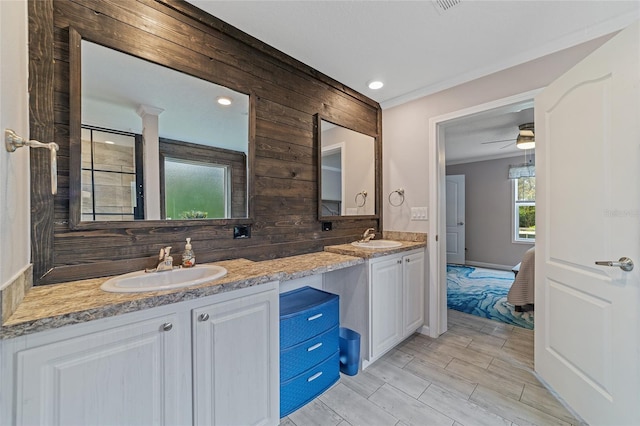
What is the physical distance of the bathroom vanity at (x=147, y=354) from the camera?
0.79 m

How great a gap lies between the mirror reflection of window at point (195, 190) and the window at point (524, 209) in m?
5.81

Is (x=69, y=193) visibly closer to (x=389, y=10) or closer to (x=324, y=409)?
(x=324, y=409)

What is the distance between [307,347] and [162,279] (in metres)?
0.94

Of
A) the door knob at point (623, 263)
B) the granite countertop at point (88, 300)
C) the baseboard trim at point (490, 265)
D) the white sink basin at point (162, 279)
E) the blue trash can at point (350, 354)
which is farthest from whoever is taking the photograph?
the baseboard trim at point (490, 265)

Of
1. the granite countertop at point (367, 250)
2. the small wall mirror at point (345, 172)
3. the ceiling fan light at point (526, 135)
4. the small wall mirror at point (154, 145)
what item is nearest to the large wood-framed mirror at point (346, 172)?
the small wall mirror at point (345, 172)

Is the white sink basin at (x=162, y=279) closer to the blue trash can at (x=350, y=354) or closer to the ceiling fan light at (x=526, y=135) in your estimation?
the blue trash can at (x=350, y=354)

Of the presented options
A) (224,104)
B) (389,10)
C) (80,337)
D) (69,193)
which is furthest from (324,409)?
(389,10)

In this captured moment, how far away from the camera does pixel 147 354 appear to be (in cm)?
98

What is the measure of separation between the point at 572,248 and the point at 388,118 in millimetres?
1990

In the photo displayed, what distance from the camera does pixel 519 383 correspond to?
183 cm

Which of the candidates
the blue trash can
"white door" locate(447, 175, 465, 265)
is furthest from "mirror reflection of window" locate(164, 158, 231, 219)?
"white door" locate(447, 175, 465, 265)

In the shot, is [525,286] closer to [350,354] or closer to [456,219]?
[350,354]

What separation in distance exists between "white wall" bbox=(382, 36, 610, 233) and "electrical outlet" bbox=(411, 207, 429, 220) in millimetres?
40

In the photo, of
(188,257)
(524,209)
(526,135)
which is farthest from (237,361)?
(524,209)
